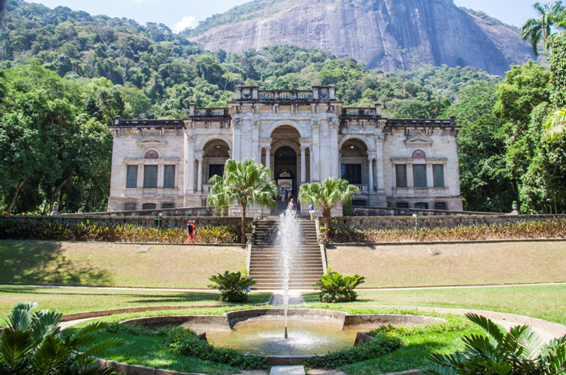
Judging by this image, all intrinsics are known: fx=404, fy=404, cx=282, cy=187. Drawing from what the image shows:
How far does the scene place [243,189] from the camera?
24.6 metres

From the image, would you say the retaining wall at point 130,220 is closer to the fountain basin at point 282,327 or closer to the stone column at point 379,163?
the fountain basin at point 282,327

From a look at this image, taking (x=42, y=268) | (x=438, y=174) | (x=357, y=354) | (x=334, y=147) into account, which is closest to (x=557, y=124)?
(x=334, y=147)

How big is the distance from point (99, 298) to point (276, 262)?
9736 millimetres

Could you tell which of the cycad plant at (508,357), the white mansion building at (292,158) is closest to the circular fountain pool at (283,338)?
the cycad plant at (508,357)

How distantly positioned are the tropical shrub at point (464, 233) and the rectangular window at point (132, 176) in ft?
72.3

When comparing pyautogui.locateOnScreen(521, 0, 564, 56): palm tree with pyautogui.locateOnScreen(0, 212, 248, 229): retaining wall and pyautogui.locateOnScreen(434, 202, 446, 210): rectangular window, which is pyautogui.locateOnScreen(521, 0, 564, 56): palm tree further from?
pyautogui.locateOnScreen(0, 212, 248, 229): retaining wall

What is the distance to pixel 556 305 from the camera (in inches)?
434

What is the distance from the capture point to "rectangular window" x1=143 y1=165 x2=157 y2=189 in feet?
126

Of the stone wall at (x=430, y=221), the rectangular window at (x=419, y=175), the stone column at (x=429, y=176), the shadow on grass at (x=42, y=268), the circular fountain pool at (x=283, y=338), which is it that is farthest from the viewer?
the rectangular window at (x=419, y=175)

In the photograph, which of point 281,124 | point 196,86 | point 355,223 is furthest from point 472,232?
point 196,86

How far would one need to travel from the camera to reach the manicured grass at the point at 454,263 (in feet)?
62.4

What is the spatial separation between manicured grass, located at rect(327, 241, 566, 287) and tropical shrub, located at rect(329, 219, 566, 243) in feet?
4.59

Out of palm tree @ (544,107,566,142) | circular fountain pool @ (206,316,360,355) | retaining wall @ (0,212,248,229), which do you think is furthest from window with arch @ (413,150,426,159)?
circular fountain pool @ (206,316,360,355)

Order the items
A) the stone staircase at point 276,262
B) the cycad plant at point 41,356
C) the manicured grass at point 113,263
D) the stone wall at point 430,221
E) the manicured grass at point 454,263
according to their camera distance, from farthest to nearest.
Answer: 1. the stone wall at point 430,221
2. the stone staircase at point 276,262
3. the manicured grass at point 454,263
4. the manicured grass at point 113,263
5. the cycad plant at point 41,356
